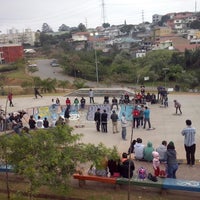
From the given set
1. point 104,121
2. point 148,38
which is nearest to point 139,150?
point 104,121

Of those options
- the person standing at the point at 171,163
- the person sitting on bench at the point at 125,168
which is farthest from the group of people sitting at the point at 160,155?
the person sitting on bench at the point at 125,168

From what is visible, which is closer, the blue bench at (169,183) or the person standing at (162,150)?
the blue bench at (169,183)

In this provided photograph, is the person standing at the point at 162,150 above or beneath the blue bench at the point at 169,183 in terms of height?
above

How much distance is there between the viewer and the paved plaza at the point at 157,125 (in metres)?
15.8

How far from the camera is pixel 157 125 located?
1877cm

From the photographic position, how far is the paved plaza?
15.8m

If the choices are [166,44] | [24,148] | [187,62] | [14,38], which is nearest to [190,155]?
[24,148]

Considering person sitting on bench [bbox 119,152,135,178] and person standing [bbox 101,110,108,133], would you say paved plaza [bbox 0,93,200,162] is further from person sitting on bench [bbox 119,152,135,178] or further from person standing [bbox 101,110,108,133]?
person sitting on bench [bbox 119,152,135,178]

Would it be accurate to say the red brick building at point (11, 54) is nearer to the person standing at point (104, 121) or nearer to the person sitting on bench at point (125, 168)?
the person standing at point (104, 121)

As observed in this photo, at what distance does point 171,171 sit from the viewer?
10.3m

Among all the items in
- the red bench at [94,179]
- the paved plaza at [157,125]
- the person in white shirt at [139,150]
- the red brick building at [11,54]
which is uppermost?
the red brick building at [11,54]

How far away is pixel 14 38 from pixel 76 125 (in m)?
161

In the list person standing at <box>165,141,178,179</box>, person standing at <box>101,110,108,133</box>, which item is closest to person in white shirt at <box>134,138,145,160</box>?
person standing at <box>165,141,178,179</box>

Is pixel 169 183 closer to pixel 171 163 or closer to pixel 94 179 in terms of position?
pixel 171 163
